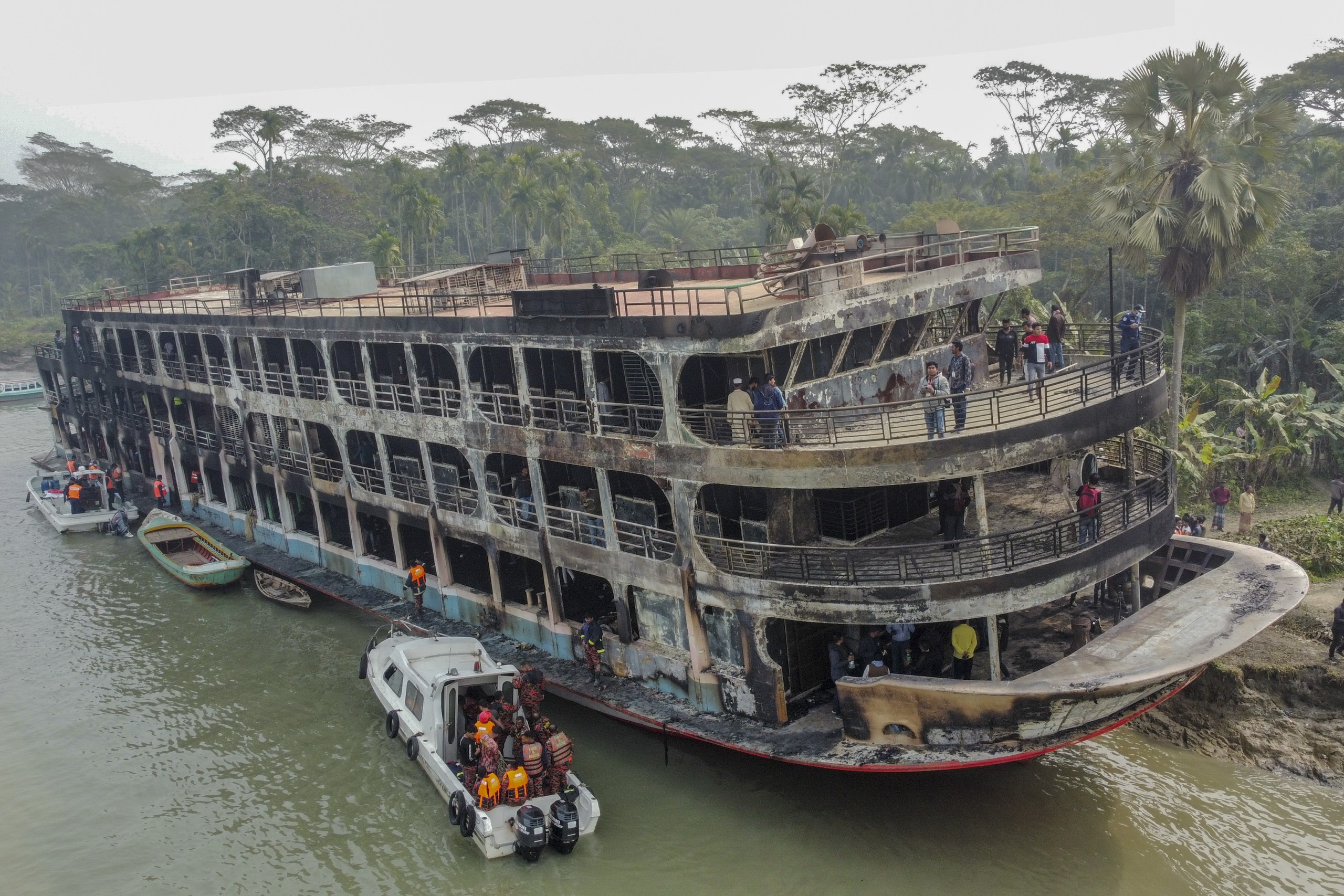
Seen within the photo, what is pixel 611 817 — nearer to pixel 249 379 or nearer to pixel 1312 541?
pixel 1312 541

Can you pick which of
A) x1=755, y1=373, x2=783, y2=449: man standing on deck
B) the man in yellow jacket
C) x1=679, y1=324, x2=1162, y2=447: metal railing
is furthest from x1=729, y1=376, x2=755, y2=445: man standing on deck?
the man in yellow jacket

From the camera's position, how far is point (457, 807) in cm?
1694

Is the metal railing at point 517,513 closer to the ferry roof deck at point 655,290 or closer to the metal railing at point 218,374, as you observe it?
the ferry roof deck at point 655,290

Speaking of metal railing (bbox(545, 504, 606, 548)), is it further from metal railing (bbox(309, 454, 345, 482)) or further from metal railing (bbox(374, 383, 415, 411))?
metal railing (bbox(309, 454, 345, 482))

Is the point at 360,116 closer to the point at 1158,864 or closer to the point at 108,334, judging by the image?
the point at 108,334

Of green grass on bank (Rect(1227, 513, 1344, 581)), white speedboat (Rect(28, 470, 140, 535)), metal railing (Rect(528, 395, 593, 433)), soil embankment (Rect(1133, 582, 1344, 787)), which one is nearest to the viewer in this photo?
soil embankment (Rect(1133, 582, 1344, 787))

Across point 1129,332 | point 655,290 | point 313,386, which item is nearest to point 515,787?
point 655,290

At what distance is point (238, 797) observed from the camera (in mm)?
19125

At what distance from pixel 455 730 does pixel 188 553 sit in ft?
57.6

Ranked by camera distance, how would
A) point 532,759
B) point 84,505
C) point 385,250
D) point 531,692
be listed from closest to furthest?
point 532,759 < point 531,692 < point 84,505 < point 385,250

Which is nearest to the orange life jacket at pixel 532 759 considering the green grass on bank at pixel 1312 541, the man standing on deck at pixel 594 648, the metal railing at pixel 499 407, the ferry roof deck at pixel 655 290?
the man standing on deck at pixel 594 648

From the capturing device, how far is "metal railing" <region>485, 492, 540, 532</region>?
21375 millimetres

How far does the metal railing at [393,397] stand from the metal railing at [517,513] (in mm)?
3304

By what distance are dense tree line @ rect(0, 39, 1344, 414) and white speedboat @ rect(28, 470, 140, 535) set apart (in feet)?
45.5
